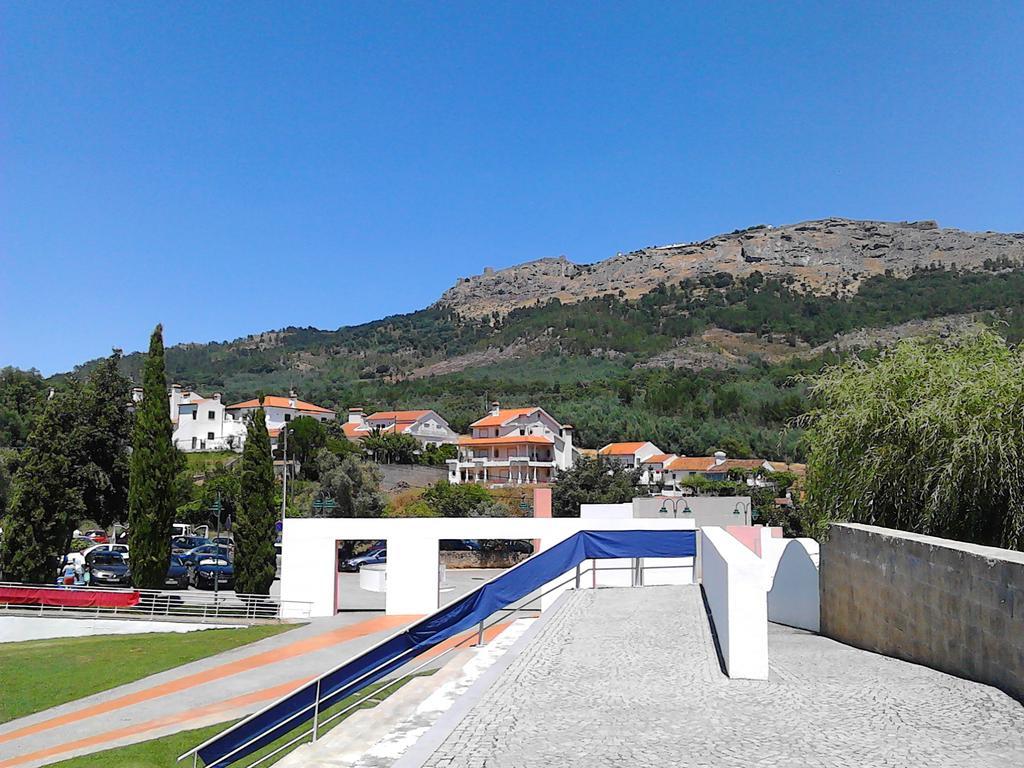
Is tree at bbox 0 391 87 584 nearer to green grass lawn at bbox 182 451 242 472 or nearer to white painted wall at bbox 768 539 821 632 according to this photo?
white painted wall at bbox 768 539 821 632

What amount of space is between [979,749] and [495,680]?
4602 mm

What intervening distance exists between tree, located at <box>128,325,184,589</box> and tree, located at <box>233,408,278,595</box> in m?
2.55

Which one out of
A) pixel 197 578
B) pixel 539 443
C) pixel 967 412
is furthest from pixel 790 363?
pixel 967 412

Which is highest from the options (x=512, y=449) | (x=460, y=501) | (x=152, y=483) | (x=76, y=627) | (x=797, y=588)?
(x=512, y=449)

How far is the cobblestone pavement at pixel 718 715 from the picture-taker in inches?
253

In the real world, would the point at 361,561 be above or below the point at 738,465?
below

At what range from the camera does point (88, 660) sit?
72.0 ft

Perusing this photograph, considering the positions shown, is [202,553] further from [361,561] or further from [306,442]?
[306,442]

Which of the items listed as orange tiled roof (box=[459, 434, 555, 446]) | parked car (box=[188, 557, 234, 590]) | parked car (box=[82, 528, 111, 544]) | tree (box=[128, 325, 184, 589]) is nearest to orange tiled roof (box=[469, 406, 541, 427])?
orange tiled roof (box=[459, 434, 555, 446])

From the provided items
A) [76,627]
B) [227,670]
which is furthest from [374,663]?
[76,627]

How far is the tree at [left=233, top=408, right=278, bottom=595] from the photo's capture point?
31.1m

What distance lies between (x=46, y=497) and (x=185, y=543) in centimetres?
1590

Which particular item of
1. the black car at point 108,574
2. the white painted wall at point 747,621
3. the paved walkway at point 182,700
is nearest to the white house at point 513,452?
the black car at point 108,574

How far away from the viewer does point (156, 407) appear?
32.2 meters
